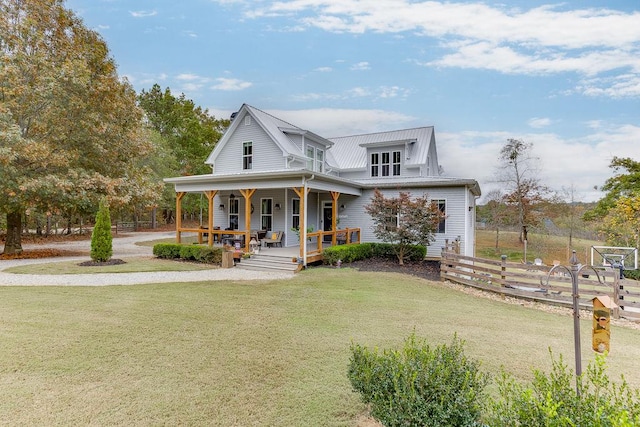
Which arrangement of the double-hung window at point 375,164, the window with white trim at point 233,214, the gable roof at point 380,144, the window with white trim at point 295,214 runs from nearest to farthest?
the window with white trim at point 295,214, the window with white trim at point 233,214, the gable roof at point 380,144, the double-hung window at point 375,164

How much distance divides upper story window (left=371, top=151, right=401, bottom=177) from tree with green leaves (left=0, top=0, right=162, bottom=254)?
1254 centimetres

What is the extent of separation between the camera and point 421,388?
270 cm

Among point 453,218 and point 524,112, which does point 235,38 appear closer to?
point 453,218

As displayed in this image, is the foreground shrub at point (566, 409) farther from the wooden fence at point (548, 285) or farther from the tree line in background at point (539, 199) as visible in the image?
the tree line in background at point (539, 199)

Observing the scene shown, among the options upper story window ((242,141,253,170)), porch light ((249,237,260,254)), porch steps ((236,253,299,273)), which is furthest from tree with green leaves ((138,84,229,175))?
porch steps ((236,253,299,273))

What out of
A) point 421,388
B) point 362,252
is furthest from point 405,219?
point 421,388

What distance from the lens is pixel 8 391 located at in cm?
373

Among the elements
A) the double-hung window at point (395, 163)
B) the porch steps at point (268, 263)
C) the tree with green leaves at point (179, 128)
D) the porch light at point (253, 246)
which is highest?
the tree with green leaves at point (179, 128)

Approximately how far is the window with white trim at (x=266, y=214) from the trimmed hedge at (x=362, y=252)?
16.0ft

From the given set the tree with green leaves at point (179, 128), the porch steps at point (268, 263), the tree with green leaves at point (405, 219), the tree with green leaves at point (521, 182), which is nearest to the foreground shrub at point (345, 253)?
the tree with green leaves at point (405, 219)

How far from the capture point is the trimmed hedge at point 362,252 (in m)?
13.5

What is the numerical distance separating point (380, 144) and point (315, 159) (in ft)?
13.0

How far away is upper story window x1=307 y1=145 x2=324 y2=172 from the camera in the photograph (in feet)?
59.4

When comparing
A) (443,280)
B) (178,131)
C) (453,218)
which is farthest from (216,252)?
(178,131)
